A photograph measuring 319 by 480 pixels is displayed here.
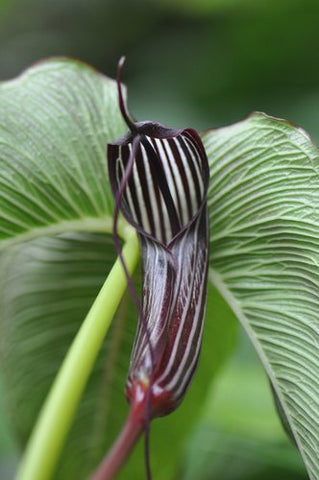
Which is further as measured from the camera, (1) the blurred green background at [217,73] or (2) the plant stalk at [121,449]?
(1) the blurred green background at [217,73]

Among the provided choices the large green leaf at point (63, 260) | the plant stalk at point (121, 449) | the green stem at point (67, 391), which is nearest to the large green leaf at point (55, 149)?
the large green leaf at point (63, 260)

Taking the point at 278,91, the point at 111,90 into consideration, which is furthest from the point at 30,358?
the point at 278,91

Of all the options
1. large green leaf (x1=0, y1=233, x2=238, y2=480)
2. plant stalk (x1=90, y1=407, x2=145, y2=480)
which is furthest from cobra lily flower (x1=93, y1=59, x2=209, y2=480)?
large green leaf (x1=0, y1=233, x2=238, y2=480)

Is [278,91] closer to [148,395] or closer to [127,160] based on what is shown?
[127,160]

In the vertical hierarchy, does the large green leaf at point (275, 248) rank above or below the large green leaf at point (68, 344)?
above

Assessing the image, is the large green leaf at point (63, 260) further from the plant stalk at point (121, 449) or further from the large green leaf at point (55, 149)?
the plant stalk at point (121, 449)
